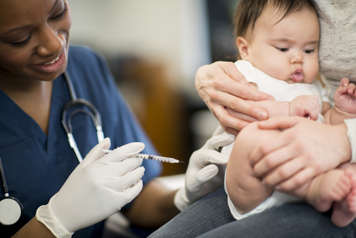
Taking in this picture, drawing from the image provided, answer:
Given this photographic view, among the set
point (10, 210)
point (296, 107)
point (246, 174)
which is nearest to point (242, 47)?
point (296, 107)

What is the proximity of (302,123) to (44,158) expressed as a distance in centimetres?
67

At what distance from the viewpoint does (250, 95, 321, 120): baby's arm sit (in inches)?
33.9

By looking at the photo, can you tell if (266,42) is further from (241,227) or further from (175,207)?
(175,207)

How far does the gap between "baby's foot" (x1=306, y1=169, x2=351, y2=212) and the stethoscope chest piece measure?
2.13ft

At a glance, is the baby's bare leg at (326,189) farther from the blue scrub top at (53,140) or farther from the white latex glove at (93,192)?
the blue scrub top at (53,140)

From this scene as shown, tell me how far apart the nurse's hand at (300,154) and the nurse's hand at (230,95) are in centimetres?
12

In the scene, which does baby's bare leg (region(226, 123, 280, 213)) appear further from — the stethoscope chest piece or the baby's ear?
the stethoscope chest piece

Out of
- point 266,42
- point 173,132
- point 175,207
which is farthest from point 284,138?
point 173,132

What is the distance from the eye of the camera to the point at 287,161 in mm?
732

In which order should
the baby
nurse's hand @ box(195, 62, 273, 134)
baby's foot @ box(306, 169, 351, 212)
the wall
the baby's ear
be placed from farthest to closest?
the wall → the baby's ear → nurse's hand @ box(195, 62, 273, 134) → the baby → baby's foot @ box(306, 169, 351, 212)

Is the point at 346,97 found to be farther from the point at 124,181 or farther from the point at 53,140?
the point at 53,140

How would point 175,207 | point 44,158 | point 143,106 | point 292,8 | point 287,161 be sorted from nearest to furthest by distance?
point 287,161 < point 292,8 < point 44,158 < point 175,207 < point 143,106

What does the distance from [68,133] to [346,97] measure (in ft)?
2.33

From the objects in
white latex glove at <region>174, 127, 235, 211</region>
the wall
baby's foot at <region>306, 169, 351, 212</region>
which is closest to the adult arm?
white latex glove at <region>174, 127, 235, 211</region>
